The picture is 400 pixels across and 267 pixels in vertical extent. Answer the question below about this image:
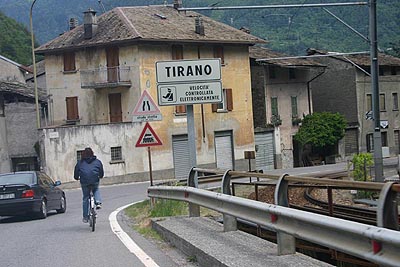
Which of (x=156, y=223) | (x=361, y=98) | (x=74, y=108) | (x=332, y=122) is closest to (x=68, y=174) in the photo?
(x=74, y=108)

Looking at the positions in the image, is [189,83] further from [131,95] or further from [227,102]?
[227,102]

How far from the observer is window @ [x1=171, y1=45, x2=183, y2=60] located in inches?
2057

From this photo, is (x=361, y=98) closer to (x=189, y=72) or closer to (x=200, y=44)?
(x=200, y=44)

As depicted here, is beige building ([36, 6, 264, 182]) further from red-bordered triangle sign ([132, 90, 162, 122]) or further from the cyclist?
the cyclist

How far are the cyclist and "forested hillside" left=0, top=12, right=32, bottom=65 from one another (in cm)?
7913

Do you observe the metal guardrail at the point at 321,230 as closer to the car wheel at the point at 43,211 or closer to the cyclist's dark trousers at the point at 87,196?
the cyclist's dark trousers at the point at 87,196

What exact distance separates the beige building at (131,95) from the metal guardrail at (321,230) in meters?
38.9

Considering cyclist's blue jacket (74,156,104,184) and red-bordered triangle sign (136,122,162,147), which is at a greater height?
red-bordered triangle sign (136,122,162,147)

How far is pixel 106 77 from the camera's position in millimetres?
50844

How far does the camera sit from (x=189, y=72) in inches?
574

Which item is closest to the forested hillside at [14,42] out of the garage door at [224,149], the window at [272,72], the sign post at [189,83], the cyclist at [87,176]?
the window at [272,72]

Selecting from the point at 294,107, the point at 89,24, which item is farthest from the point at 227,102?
the point at 89,24

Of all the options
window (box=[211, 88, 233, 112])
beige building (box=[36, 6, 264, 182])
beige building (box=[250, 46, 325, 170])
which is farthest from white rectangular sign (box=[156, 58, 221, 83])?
beige building (box=[250, 46, 325, 170])

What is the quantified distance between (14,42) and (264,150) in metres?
47.8
